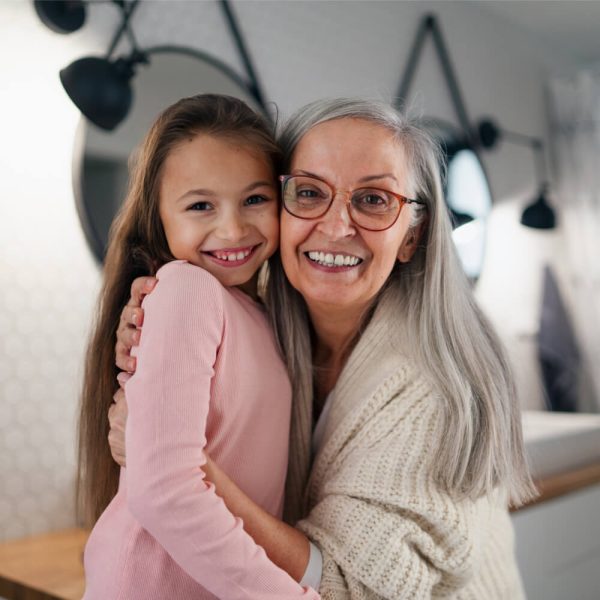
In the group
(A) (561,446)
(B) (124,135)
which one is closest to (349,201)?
(B) (124,135)

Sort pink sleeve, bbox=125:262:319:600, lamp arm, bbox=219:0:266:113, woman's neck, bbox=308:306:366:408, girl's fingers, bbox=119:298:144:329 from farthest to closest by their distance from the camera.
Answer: lamp arm, bbox=219:0:266:113
woman's neck, bbox=308:306:366:408
girl's fingers, bbox=119:298:144:329
pink sleeve, bbox=125:262:319:600

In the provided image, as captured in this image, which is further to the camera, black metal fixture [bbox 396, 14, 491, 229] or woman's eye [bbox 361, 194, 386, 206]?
black metal fixture [bbox 396, 14, 491, 229]

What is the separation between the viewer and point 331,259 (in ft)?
3.52

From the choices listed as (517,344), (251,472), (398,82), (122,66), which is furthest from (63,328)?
(517,344)

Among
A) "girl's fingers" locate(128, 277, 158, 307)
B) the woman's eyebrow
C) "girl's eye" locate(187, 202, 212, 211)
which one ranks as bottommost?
"girl's fingers" locate(128, 277, 158, 307)

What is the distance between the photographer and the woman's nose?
1061 millimetres

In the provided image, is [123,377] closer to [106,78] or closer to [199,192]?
[199,192]

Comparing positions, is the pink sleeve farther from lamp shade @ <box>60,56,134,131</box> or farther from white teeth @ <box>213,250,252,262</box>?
lamp shade @ <box>60,56,134,131</box>

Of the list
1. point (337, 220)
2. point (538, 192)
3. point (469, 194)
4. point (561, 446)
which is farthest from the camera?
point (538, 192)

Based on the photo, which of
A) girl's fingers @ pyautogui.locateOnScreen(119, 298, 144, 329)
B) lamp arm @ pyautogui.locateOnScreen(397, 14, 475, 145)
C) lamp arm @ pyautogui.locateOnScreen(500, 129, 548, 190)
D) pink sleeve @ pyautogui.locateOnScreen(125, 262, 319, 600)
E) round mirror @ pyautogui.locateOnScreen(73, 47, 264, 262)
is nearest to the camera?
pink sleeve @ pyautogui.locateOnScreen(125, 262, 319, 600)

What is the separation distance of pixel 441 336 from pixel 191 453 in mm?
408

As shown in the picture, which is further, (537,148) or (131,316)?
(537,148)

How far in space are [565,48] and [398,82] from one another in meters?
1.45

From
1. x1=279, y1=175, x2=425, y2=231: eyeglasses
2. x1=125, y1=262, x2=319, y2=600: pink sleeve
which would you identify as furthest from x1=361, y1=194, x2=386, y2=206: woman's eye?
x1=125, y1=262, x2=319, y2=600: pink sleeve
